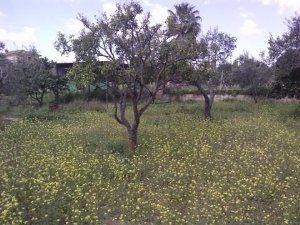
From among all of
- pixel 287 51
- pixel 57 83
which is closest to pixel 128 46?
pixel 287 51

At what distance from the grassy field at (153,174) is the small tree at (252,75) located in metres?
15.6

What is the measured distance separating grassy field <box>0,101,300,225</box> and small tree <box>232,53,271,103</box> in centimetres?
1563

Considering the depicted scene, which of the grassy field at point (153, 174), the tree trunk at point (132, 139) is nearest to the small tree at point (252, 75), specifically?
the grassy field at point (153, 174)

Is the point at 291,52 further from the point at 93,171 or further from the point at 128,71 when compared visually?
the point at 93,171

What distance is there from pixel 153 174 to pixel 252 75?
26.3 meters

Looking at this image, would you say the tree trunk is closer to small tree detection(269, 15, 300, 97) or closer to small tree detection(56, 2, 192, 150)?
small tree detection(56, 2, 192, 150)

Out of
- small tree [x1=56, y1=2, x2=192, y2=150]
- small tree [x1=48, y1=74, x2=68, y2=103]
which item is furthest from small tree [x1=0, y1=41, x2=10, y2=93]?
small tree [x1=56, y1=2, x2=192, y2=150]

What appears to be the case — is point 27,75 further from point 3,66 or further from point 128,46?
point 128,46

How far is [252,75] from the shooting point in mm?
38094

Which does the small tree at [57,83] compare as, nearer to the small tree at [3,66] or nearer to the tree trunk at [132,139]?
the small tree at [3,66]

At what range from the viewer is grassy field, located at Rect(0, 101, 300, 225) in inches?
419

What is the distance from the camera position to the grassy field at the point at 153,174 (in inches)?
419

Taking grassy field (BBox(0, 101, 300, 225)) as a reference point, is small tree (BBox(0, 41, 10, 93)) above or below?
above

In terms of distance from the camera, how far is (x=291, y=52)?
26828mm
